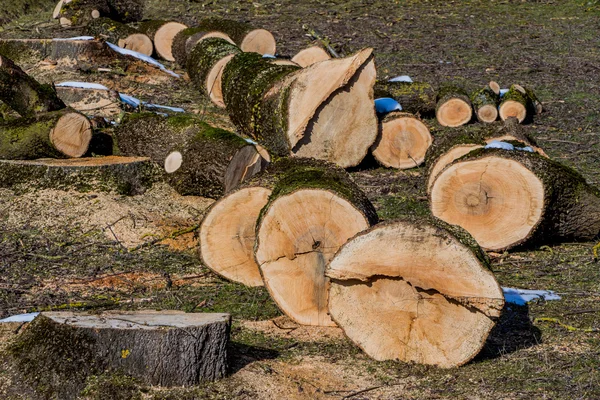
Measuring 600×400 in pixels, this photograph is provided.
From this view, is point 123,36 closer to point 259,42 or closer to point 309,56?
point 259,42

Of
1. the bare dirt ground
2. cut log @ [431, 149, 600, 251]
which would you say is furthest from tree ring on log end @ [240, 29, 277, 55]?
cut log @ [431, 149, 600, 251]

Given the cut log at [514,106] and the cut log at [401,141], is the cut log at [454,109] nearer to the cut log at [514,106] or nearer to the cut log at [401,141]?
the cut log at [514,106]

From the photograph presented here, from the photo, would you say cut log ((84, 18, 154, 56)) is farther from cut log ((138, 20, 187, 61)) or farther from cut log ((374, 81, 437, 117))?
cut log ((374, 81, 437, 117))

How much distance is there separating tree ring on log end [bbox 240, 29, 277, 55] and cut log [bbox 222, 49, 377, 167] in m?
3.99

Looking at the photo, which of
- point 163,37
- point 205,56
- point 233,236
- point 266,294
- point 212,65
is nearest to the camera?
point 266,294

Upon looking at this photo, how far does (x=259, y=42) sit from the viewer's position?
13086mm

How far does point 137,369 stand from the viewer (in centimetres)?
423

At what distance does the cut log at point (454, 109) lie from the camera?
10.6 m

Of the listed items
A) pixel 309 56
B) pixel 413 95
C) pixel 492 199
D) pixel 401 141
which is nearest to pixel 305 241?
pixel 492 199

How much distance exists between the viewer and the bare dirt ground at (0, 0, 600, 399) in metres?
4.34

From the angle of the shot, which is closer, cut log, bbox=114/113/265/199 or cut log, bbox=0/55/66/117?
cut log, bbox=114/113/265/199

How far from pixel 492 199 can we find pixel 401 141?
244cm

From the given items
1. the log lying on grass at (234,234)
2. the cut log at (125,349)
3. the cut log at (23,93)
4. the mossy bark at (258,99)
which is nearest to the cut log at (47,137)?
the cut log at (23,93)

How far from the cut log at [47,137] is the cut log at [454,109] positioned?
15.4ft
